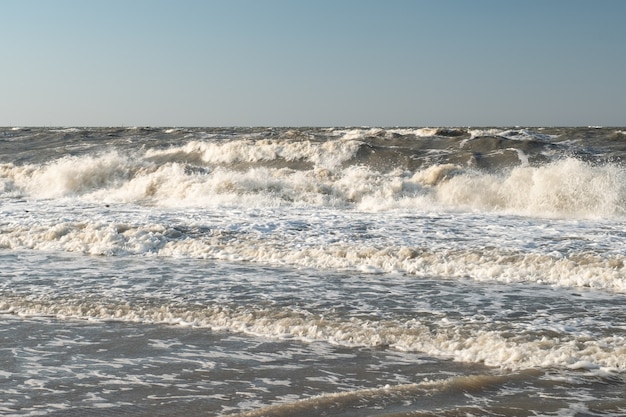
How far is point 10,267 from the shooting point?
10.3m

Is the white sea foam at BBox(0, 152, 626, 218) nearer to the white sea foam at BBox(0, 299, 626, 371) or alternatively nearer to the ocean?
the ocean

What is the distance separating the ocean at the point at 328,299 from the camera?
16.8 feet

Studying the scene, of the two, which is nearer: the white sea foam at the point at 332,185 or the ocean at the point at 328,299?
the ocean at the point at 328,299

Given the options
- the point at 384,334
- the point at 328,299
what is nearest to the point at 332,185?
the point at 328,299

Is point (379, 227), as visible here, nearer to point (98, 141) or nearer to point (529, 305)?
point (529, 305)

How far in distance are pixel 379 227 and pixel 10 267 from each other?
624cm

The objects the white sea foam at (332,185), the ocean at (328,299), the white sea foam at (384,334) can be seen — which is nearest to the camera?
the ocean at (328,299)

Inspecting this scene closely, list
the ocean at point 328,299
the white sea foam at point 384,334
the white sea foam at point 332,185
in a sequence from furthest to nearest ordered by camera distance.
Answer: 1. the white sea foam at point 332,185
2. the white sea foam at point 384,334
3. the ocean at point 328,299

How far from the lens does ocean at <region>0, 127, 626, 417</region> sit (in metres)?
5.12

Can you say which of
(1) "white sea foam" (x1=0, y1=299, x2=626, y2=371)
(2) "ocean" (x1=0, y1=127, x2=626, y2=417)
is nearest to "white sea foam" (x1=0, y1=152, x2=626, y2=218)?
(2) "ocean" (x1=0, y1=127, x2=626, y2=417)

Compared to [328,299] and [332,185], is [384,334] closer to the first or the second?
[328,299]

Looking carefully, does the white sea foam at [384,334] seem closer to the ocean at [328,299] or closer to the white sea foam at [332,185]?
the ocean at [328,299]

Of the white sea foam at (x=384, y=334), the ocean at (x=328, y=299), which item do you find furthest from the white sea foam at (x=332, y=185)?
the white sea foam at (x=384, y=334)

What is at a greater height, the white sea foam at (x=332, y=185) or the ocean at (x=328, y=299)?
the white sea foam at (x=332, y=185)
